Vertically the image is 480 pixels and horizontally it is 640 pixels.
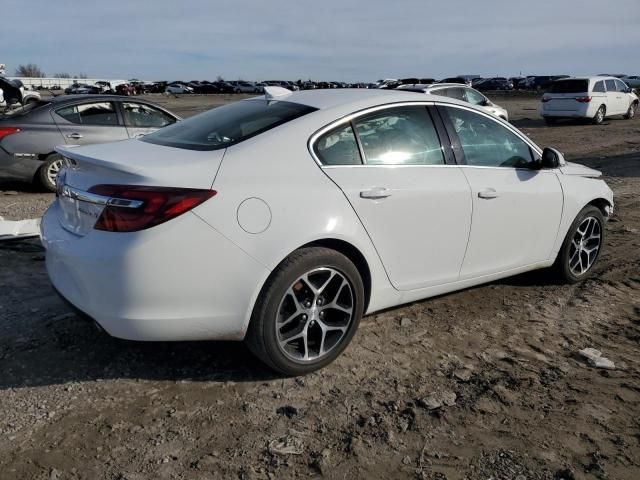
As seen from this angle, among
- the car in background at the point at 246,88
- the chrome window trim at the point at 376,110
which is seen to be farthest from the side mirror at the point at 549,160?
the car in background at the point at 246,88

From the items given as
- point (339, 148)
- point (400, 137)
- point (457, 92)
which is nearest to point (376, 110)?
point (400, 137)

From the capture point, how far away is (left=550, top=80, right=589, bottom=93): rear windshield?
2055 cm

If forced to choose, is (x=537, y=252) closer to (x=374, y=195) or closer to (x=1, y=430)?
(x=374, y=195)

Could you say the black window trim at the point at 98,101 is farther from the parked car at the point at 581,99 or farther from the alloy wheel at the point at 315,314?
the parked car at the point at 581,99

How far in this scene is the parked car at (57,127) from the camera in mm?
8156

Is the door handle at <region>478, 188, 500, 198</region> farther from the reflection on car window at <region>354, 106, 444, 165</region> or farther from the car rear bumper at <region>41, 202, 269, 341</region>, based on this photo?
the car rear bumper at <region>41, 202, 269, 341</region>

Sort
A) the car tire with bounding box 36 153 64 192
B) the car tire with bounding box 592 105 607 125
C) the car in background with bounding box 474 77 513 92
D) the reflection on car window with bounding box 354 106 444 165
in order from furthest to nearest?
the car in background with bounding box 474 77 513 92, the car tire with bounding box 592 105 607 125, the car tire with bounding box 36 153 64 192, the reflection on car window with bounding box 354 106 444 165

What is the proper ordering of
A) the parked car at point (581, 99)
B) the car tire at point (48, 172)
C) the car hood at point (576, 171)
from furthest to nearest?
the parked car at point (581, 99), the car tire at point (48, 172), the car hood at point (576, 171)

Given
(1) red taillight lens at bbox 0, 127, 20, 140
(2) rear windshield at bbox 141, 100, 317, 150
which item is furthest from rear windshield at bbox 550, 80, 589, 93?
(2) rear windshield at bbox 141, 100, 317, 150

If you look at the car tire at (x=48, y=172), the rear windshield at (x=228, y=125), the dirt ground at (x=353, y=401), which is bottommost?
the dirt ground at (x=353, y=401)

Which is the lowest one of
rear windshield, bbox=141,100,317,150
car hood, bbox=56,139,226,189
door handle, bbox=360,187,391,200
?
door handle, bbox=360,187,391,200

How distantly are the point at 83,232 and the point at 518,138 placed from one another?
3.11m

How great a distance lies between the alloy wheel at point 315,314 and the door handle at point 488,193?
47.0 inches

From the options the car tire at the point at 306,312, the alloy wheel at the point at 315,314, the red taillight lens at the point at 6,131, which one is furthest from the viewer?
the red taillight lens at the point at 6,131
